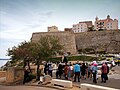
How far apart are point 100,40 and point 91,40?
3.46 metres

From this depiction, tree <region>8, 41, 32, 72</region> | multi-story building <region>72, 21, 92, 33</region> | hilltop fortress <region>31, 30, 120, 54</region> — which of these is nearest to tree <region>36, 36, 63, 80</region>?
tree <region>8, 41, 32, 72</region>

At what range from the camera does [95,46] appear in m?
90.3

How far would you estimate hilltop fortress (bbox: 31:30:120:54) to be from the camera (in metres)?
84.2

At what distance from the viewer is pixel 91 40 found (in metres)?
91.1

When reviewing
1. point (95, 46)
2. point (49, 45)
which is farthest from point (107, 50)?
point (49, 45)

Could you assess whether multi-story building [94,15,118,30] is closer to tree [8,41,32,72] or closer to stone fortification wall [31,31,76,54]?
stone fortification wall [31,31,76,54]

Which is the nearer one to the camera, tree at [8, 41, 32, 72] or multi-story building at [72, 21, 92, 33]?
tree at [8, 41, 32, 72]

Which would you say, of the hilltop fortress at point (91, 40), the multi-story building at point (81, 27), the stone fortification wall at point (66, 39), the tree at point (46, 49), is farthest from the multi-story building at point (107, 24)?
the tree at point (46, 49)

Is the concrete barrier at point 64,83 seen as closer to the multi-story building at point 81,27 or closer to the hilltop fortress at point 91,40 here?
the hilltop fortress at point 91,40

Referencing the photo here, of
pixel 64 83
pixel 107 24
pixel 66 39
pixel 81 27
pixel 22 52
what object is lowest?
pixel 64 83

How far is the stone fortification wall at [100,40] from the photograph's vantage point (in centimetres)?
8793

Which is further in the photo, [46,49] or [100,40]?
[100,40]

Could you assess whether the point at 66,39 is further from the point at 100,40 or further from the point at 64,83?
the point at 64,83

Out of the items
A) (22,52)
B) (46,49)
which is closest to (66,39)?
(22,52)
